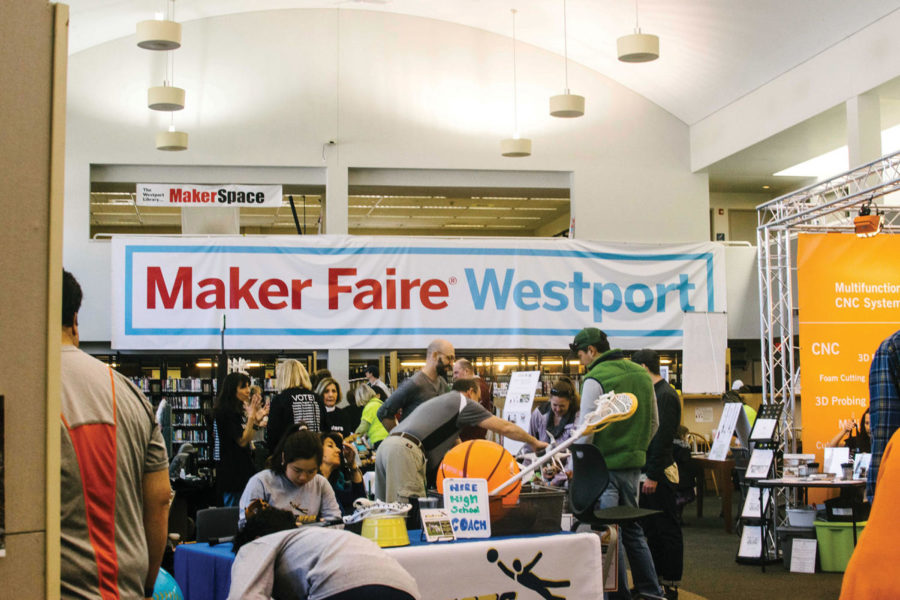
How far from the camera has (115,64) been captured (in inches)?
533

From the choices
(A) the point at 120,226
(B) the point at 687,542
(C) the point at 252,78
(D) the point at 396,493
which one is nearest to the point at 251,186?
(C) the point at 252,78

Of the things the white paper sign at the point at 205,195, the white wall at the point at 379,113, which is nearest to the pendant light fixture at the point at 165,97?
the white paper sign at the point at 205,195

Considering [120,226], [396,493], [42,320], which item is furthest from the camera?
[120,226]

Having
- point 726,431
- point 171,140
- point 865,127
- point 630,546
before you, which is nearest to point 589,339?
point 630,546

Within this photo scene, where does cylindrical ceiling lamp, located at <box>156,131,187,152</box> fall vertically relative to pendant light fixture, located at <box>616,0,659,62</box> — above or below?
below

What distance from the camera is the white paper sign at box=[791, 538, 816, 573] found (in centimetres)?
752

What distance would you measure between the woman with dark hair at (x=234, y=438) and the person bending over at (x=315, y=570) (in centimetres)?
333

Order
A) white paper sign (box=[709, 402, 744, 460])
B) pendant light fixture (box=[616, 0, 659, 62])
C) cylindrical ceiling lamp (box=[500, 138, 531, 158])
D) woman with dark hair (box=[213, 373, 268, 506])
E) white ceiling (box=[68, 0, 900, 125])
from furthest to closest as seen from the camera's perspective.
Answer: cylindrical ceiling lamp (box=[500, 138, 531, 158]), white ceiling (box=[68, 0, 900, 125]), pendant light fixture (box=[616, 0, 659, 62]), white paper sign (box=[709, 402, 744, 460]), woman with dark hair (box=[213, 373, 268, 506])

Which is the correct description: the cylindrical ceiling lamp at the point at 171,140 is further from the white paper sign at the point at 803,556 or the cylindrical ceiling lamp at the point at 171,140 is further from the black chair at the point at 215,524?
the black chair at the point at 215,524

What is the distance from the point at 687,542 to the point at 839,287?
8.61ft

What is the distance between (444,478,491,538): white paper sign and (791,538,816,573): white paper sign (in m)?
4.56

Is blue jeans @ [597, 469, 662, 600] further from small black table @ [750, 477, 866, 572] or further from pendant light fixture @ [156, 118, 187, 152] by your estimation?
pendant light fixture @ [156, 118, 187, 152]

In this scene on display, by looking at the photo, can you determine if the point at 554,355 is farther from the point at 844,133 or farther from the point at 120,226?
the point at 120,226

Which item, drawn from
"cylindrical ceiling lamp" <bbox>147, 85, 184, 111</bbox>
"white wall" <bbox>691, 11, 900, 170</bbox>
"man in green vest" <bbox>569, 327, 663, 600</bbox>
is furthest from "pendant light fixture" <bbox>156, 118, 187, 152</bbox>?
"man in green vest" <bbox>569, 327, 663, 600</bbox>
